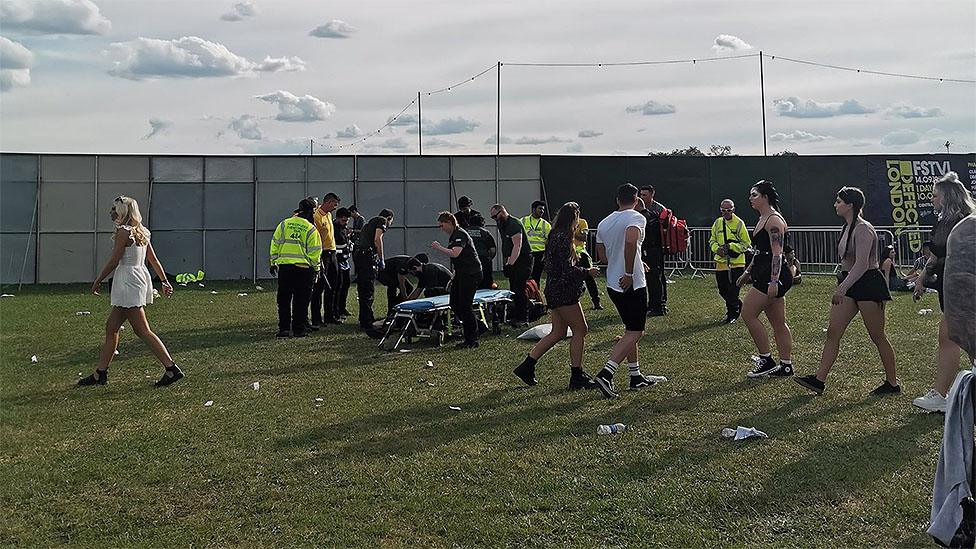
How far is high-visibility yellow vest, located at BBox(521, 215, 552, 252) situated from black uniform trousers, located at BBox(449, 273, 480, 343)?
3085 millimetres

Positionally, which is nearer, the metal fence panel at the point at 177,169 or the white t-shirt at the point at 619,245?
the white t-shirt at the point at 619,245

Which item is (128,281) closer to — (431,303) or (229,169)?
→ (431,303)

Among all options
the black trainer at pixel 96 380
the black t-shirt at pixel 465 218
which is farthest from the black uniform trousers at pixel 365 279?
the black trainer at pixel 96 380

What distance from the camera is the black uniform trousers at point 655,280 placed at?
41.3ft

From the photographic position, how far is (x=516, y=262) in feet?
38.6

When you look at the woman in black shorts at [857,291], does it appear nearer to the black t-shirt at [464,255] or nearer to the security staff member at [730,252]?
the black t-shirt at [464,255]

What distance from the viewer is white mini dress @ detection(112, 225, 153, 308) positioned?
7.76 metres

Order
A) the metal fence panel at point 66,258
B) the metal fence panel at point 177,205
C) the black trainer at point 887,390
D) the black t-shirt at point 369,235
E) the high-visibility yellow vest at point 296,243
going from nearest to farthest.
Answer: the black trainer at point 887,390 → the high-visibility yellow vest at point 296,243 → the black t-shirt at point 369,235 → the metal fence panel at point 66,258 → the metal fence panel at point 177,205

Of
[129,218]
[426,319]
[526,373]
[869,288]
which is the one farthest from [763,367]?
[129,218]

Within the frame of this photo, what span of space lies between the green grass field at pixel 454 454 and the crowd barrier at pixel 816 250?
37.0 feet

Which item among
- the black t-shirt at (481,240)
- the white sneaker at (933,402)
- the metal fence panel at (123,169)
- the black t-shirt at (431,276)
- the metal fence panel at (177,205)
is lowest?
the white sneaker at (933,402)

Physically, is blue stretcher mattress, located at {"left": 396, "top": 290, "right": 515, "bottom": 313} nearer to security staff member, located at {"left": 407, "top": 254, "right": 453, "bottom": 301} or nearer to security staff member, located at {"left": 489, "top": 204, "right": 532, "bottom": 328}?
security staff member, located at {"left": 489, "top": 204, "right": 532, "bottom": 328}

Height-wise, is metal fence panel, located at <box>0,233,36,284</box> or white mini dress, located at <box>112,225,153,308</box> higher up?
metal fence panel, located at <box>0,233,36,284</box>

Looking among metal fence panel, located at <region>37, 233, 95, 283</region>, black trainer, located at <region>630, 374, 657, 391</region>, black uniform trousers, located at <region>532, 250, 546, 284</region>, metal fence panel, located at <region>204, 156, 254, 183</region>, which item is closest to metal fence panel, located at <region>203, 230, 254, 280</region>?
metal fence panel, located at <region>204, 156, 254, 183</region>
